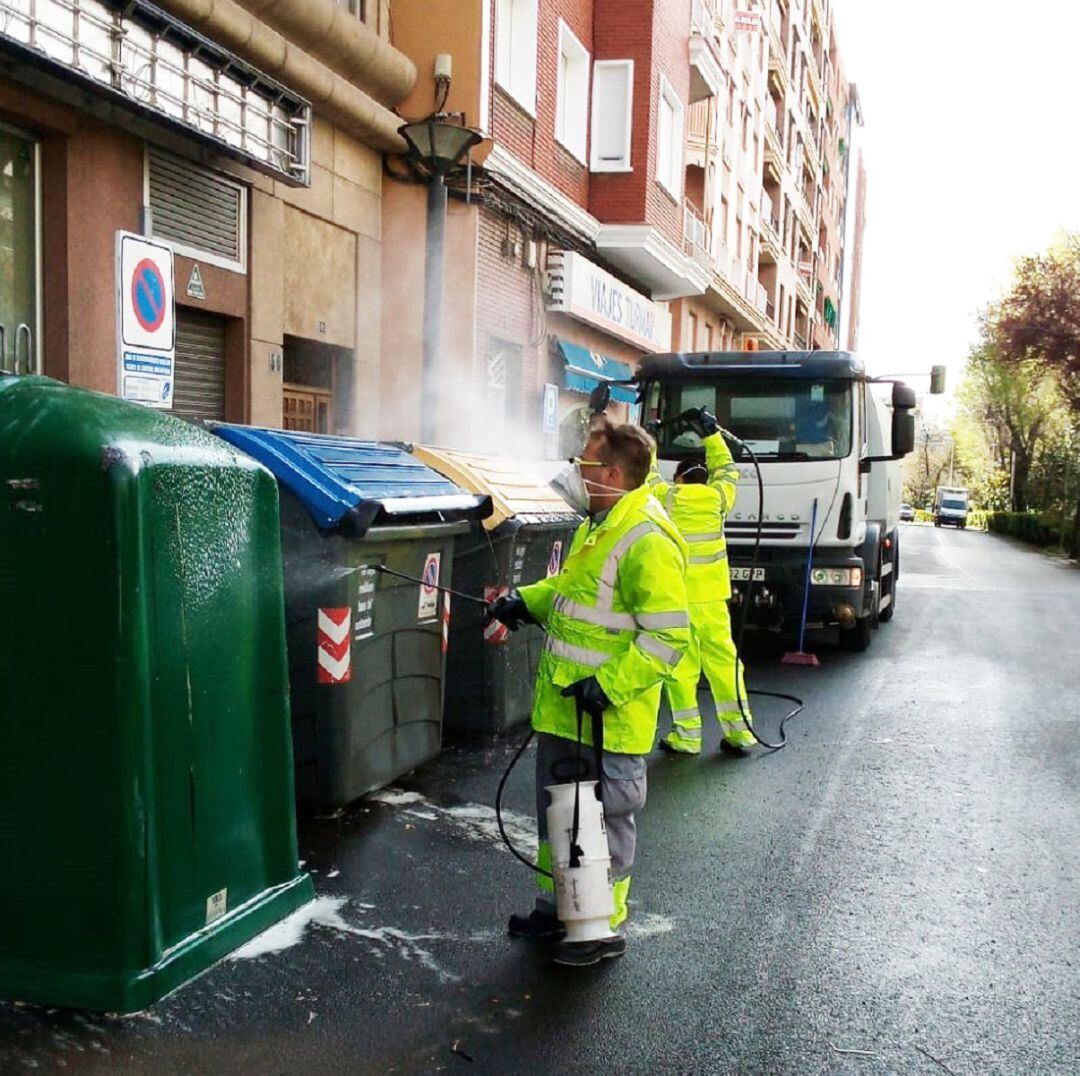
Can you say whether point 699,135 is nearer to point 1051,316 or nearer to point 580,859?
point 1051,316

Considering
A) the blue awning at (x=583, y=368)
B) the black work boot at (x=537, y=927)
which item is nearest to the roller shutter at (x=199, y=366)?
the black work boot at (x=537, y=927)

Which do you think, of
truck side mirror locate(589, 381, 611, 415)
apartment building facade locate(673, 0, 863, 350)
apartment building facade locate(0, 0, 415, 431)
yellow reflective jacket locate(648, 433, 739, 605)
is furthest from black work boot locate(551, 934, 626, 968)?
apartment building facade locate(673, 0, 863, 350)

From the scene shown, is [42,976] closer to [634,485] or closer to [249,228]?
[634,485]

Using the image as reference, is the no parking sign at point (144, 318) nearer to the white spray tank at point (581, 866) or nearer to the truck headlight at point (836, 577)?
the white spray tank at point (581, 866)

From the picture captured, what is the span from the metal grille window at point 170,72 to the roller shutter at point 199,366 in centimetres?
137

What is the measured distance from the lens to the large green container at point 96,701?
10.8 feet

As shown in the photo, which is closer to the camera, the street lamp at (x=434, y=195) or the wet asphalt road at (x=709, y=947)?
the wet asphalt road at (x=709, y=947)

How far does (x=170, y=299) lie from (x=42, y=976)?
4.10 metres

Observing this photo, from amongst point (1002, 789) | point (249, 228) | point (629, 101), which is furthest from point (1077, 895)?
point (629, 101)

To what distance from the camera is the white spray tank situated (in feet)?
12.5

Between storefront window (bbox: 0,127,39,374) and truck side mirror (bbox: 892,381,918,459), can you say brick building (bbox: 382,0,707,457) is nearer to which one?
truck side mirror (bbox: 892,381,918,459)

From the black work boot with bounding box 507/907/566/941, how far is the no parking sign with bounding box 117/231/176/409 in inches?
140

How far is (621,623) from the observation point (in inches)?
154

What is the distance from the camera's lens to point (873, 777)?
6555 mm
